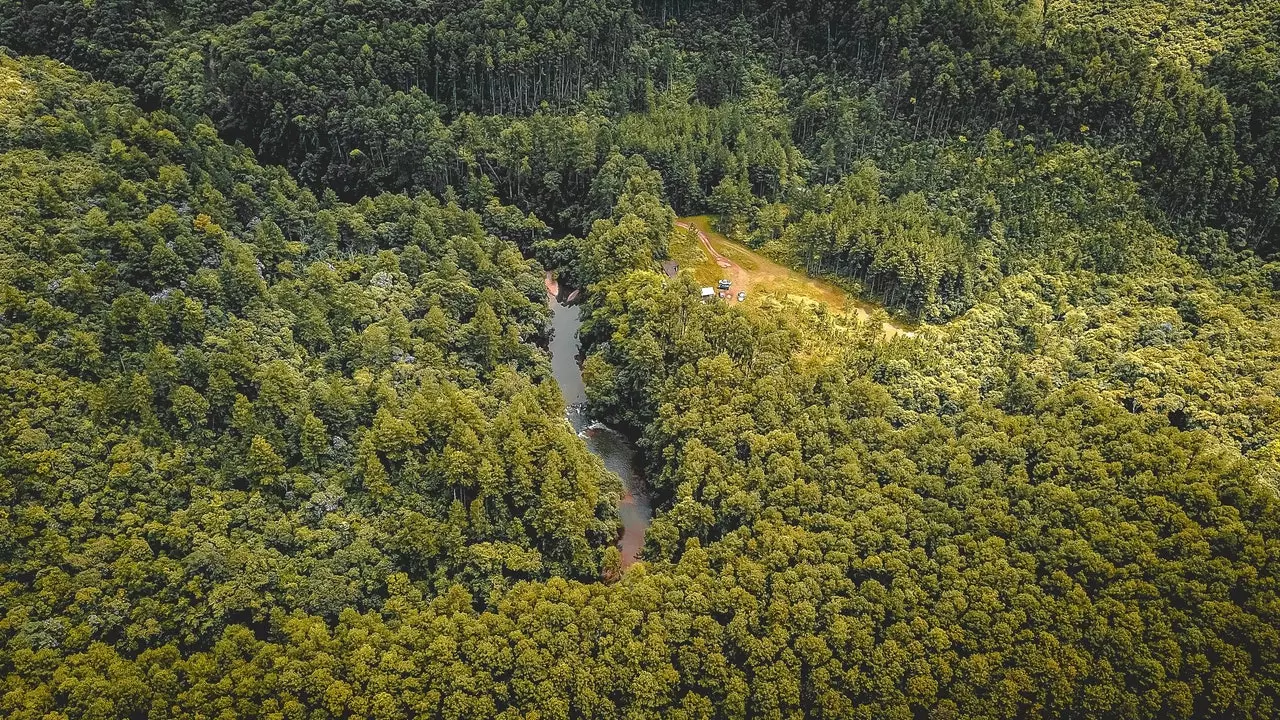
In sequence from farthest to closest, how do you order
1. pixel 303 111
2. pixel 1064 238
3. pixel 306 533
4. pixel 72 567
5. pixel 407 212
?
pixel 303 111, pixel 407 212, pixel 1064 238, pixel 306 533, pixel 72 567

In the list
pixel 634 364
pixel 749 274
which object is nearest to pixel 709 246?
pixel 749 274

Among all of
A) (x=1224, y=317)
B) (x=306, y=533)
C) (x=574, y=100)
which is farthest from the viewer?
(x=574, y=100)

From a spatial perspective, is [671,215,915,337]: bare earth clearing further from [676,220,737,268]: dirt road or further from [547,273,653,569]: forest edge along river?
[547,273,653,569]: forest edge along river

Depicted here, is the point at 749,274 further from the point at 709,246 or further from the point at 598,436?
the point at 598,436

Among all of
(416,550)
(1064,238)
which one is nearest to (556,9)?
(1064,238)

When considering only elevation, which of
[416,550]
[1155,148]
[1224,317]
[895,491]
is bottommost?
[416,550]

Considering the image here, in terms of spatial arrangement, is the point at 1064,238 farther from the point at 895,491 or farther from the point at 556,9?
the point at 556,9
